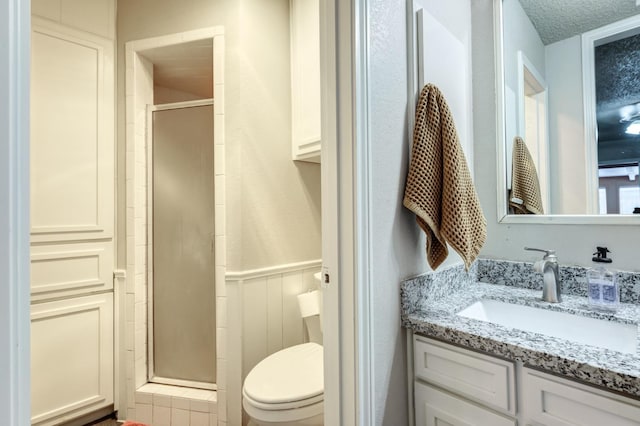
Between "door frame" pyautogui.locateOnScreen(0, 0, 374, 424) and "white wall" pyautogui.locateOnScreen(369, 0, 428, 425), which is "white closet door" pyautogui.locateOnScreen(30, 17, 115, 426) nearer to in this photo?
"door frame" pyautogui.locateOnScreen(0, 0, 374, 424)

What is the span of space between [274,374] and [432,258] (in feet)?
2.91

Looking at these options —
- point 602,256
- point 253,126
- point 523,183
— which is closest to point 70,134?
point 253,126

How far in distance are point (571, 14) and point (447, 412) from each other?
1540mm

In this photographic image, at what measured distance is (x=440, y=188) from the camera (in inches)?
45.9

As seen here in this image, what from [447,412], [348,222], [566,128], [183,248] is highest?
[566,128]

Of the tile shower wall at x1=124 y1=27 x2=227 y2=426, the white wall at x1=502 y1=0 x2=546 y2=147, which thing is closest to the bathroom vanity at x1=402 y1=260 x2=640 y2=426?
the white wall at x1=502 y1=0 x2=546 y2=147

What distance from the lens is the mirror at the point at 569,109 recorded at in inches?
47.8

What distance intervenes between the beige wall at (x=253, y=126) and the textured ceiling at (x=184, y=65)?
0.09 metres

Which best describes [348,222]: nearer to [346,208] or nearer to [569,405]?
[346,208]

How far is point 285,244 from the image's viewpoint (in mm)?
1998

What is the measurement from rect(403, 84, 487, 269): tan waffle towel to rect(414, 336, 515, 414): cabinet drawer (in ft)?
0.92

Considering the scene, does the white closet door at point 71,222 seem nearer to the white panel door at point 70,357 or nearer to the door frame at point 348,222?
the white panel door at point 70,357

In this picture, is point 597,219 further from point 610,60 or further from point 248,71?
point 248,71

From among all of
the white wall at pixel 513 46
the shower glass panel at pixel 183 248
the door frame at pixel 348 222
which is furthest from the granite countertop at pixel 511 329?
the shower glass panel at pixel 183 248
